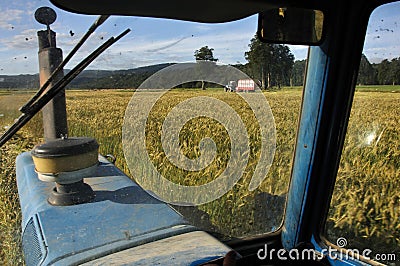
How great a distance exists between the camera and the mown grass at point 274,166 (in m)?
1.30

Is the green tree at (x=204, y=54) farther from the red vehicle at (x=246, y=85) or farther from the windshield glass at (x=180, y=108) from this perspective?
the red vehicle at (x=246, y=85)

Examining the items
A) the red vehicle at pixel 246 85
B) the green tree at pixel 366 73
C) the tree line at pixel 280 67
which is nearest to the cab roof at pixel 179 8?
the tree line at pixel 280 67

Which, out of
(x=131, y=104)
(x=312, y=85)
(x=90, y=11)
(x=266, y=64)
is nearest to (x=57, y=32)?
(x=90, y=11)

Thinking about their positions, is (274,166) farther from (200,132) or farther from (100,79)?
(100,79)

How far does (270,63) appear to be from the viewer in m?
1.74

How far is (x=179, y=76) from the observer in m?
1.53

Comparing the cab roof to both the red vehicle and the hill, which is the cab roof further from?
the red vehicle

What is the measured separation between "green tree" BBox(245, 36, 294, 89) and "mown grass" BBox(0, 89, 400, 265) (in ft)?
0.25

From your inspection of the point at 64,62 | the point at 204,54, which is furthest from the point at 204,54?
the point at 64,62

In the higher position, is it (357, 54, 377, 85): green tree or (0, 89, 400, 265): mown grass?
(357, 54, 377, 85): green tree

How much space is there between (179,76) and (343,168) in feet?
3.14

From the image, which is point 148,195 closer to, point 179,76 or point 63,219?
point 63,219

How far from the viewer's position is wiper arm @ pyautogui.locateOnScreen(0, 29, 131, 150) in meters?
1.06

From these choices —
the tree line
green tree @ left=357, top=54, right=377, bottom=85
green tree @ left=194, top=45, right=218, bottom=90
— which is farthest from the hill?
green tree @ left=357, top=54, right=377, bottom=85
